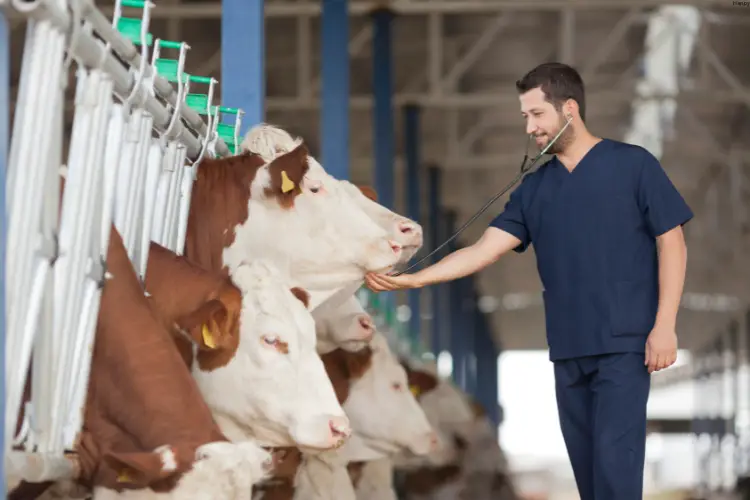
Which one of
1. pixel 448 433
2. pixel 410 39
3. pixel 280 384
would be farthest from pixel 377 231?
pixel 410 39

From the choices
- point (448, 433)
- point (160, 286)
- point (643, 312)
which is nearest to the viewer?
point (160, 286)

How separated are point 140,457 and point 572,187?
197cm

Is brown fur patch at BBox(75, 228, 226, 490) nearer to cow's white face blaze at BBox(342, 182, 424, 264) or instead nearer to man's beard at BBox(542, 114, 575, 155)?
cow's white face blaze at BBox(342, 182, 424, 264)

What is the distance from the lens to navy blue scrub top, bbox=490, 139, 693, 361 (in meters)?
4.84

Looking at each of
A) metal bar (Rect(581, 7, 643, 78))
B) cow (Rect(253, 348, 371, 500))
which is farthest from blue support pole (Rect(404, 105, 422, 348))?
cow (Rect(253, 348, 371, 500))

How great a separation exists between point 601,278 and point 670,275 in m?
0.23

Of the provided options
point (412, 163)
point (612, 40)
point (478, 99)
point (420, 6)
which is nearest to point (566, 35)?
point (612, 40)

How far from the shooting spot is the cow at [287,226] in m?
5.00

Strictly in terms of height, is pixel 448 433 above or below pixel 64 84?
below

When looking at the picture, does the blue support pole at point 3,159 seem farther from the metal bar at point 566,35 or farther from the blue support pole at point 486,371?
the blue support pole at point 486,371

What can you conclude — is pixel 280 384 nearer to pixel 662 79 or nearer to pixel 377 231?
pixel 377 231

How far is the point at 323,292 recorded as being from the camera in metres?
5.11

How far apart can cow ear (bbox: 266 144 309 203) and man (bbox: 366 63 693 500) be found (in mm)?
469

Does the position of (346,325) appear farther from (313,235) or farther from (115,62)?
(115,62)
